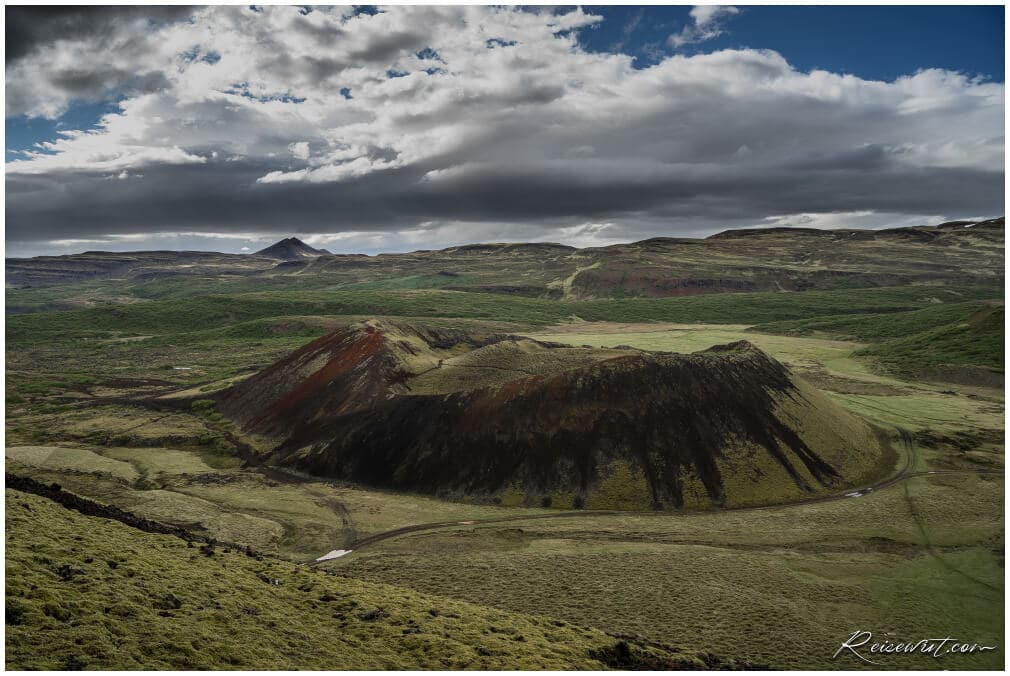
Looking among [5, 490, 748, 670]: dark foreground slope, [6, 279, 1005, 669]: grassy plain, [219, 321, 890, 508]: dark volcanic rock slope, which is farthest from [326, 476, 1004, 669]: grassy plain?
[219, 321, 890, 508]: dark volcanic rock slope

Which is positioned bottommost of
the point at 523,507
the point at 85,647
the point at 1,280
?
the point at 523,507

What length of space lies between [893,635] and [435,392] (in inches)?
1606

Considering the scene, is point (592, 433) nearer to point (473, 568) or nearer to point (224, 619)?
point (473, 568)

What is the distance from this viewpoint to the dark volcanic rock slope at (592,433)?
4412 centimetres

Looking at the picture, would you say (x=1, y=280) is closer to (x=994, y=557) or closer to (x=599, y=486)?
(x=599, y=486)

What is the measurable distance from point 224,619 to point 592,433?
30.9 meters

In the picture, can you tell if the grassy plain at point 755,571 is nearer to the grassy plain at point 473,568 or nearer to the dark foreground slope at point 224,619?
the grassy plain at point 473,568

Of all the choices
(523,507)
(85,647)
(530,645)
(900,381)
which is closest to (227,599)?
(85,647)

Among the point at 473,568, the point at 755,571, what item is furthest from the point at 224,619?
the point at 755,571

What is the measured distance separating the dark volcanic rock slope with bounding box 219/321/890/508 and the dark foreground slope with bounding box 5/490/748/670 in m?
18.6

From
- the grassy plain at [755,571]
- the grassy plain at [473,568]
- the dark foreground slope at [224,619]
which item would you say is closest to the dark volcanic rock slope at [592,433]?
the grassy plain at [473,568]

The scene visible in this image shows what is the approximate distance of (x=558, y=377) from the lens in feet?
171

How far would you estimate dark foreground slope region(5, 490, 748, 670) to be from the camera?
59.4 feet

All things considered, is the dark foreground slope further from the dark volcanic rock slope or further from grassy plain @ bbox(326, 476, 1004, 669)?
the dark volcanic rock slope
